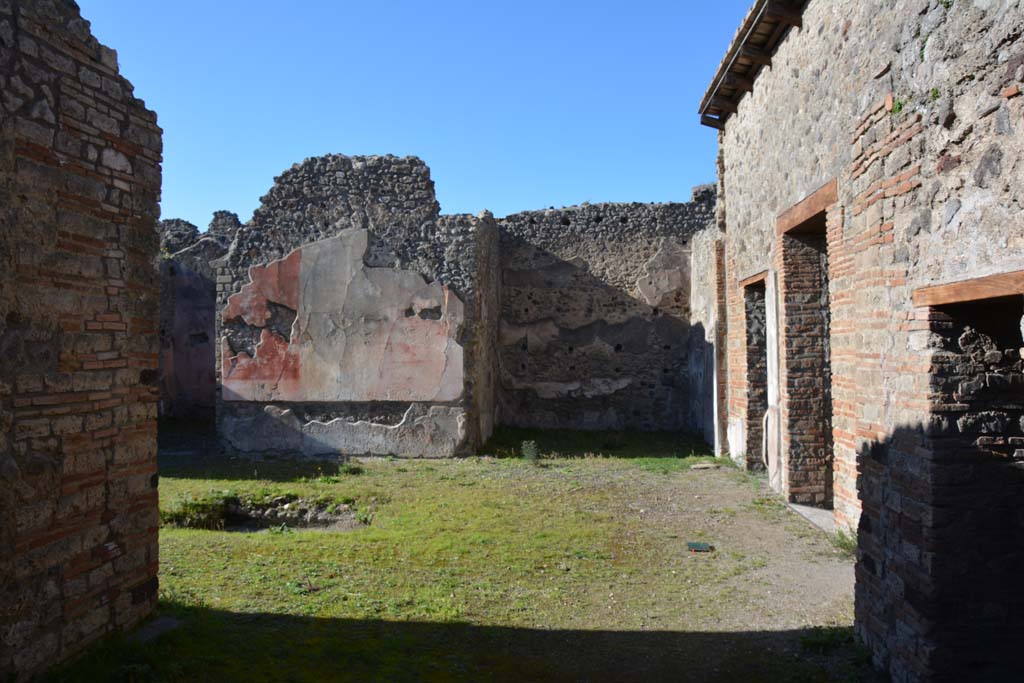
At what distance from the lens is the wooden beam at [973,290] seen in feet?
9.55

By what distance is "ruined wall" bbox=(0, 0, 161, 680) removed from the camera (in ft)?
11.2

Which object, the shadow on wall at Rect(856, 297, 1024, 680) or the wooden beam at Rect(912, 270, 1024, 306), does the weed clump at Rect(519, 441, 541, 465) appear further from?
the wooden beam at Rect(912, 270, 1024, 306)

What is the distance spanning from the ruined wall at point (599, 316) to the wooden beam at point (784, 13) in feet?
20.8

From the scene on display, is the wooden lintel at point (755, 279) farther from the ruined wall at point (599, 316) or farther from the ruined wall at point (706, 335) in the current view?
the ruined wall at point (599, 316)

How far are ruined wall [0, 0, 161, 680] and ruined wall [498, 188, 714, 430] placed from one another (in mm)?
9831

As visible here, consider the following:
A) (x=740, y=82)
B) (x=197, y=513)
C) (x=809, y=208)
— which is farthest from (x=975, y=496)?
(x=740, y=82)

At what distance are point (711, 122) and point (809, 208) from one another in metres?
4.14

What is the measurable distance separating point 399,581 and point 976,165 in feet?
14.9

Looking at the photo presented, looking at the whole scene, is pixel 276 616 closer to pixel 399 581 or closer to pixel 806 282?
pixel 399 581

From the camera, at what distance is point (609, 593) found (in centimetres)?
520

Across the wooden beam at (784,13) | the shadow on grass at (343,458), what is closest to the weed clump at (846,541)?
the shadow on grass at (343,458)

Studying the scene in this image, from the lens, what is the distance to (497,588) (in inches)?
206

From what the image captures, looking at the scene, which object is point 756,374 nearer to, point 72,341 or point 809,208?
point 809,208

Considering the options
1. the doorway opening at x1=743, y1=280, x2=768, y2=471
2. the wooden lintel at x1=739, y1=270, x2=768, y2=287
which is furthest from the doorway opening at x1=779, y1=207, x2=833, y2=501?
the doorway opening at x1=743, y1=280, x2=768, y2=471
